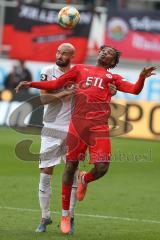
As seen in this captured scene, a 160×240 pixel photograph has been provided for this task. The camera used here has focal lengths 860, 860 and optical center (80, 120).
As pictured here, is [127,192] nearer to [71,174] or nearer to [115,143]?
[71,174]

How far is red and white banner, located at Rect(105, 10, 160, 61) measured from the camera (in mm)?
28625

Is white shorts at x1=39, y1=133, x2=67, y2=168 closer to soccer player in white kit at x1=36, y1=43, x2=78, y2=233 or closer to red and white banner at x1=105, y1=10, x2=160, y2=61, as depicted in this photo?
soccer player in white kit at x1=36, y1=43, x2=78, y2=233

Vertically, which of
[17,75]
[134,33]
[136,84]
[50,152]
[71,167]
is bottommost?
[17,75]

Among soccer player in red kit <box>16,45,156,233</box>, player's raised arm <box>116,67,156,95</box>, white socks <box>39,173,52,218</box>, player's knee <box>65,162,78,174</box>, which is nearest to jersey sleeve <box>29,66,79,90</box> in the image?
soccer player in red kit <box>16,45,156,233</box>

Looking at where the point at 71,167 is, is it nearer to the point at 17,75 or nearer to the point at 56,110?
the point at 56,110

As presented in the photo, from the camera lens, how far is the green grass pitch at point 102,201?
1170cm

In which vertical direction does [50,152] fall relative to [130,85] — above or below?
below

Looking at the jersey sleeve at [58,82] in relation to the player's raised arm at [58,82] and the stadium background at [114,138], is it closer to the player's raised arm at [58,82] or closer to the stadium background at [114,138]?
the player's raised arm at [58,82]

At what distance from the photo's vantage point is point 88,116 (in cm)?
1170

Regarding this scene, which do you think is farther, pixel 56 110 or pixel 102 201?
pixel 102 201

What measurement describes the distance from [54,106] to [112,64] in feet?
3.25

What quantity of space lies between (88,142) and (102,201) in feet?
10.4

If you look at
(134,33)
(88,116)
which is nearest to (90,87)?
(88,116)

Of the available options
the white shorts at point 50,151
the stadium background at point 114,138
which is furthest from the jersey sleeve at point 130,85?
the stadium background at point 114,138
